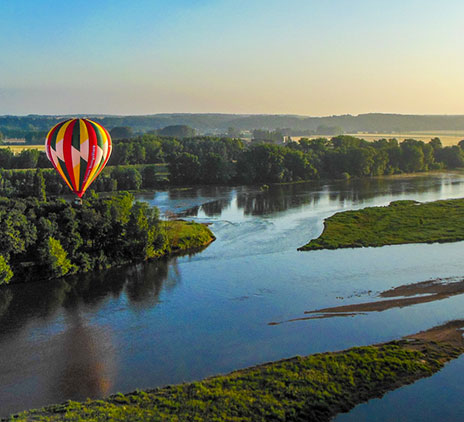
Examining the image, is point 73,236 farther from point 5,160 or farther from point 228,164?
point 5,160

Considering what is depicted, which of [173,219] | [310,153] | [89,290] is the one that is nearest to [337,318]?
[89,290]

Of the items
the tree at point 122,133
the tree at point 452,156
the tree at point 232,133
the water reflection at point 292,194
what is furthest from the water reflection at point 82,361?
the tree at point 232,133

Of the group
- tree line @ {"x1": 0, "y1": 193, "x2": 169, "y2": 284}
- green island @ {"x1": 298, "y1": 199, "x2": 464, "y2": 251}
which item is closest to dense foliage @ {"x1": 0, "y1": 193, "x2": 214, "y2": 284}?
tree line @ {"x1": 0, "y1": 193, "x2": 169, "y2": 284}

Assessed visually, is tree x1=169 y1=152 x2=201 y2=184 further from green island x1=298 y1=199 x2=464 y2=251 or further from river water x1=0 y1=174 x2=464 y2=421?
river water x1=0 y1=174 x2=464 y2=421

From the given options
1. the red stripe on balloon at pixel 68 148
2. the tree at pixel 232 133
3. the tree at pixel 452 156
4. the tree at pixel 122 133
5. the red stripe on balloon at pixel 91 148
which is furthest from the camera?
the tree at pixel 232 133

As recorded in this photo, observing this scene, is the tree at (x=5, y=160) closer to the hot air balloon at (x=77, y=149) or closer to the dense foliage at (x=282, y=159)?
the dense foliage at (x=282, y=159)

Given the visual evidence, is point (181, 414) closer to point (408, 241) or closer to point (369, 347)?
point (369, 347)

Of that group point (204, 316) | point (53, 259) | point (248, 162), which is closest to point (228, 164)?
point (248, 162)
